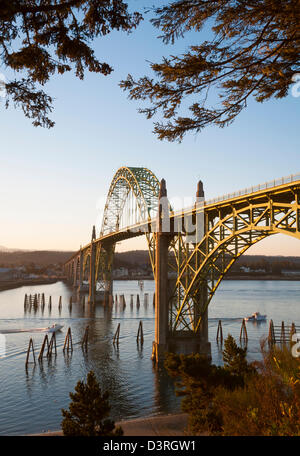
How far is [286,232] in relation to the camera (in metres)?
18.8

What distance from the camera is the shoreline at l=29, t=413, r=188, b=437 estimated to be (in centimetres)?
1593

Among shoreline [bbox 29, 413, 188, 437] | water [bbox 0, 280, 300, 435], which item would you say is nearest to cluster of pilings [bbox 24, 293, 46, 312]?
water [bbox 0, 280, 300, 435]

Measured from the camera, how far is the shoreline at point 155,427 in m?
15.9

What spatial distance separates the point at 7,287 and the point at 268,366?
488 feet

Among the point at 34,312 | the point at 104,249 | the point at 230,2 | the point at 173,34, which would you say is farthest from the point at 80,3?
the point at 104,249

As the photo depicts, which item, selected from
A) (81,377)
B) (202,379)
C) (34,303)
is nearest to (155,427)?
(202,379)

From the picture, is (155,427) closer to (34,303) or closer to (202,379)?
(202,379)

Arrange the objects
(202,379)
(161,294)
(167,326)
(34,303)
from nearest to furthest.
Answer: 1. (202,379)
2. (167,326)
3. (161,294)
4. (34,303)

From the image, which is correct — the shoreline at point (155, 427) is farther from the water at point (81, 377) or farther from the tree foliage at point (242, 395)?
the water at point (81, 377)

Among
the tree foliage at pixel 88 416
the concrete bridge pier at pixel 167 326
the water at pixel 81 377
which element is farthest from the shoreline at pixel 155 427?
the concrete bridge pier at pixel 167 326

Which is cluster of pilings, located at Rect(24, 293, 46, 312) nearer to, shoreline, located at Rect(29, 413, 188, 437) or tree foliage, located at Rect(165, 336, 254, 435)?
shoreline, located at Rect(29, 413, 188, 437)

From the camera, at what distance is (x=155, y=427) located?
656 inches
